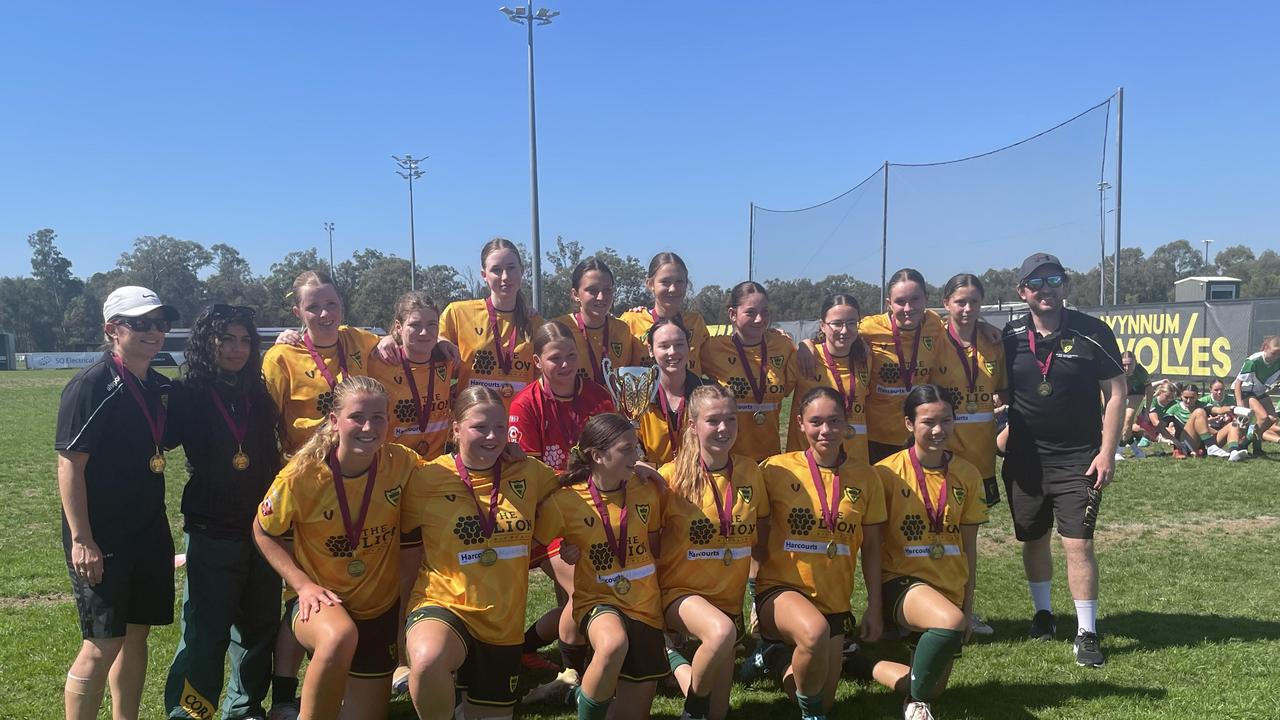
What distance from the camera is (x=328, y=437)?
358cm

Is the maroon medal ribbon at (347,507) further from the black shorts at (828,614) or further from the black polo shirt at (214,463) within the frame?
the black shorts at (828,614)

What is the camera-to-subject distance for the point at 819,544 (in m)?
4.00

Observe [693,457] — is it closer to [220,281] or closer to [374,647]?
[374,647]

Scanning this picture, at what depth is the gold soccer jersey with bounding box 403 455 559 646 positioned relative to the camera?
11.6 feet

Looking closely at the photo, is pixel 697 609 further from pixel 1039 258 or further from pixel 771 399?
pixel 1039 258

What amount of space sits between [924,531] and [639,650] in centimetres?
162

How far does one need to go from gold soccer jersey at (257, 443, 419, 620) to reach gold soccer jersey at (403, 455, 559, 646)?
12 centimetres

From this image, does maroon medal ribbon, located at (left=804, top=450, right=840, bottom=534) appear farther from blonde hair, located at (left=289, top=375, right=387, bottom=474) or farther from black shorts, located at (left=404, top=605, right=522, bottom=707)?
blonde hair, located at (left=289, top=375, right=387, bottom=474)

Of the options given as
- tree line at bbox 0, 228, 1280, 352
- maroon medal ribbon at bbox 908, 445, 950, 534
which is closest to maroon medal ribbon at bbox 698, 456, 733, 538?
maroon medal ribbon at bbox 908, 445, 950, 534

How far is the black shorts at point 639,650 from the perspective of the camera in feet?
11.8

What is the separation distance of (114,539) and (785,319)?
19.2 meters

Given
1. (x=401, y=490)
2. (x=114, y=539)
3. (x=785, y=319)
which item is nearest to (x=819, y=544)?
(x=401, y=490)

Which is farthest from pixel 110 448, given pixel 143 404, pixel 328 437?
pixel 328 437

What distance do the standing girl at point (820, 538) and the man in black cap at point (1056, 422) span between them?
1.52 m
